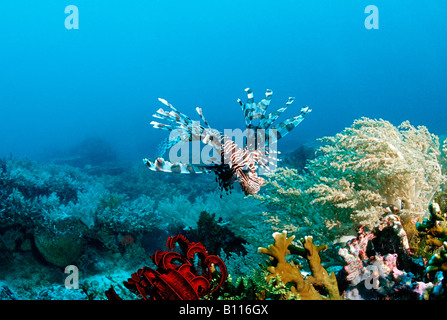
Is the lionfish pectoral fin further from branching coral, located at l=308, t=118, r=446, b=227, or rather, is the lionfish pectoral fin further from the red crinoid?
branching coral, located at l=308, t=118, r=446, b=227

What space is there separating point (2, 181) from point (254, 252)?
8476mm

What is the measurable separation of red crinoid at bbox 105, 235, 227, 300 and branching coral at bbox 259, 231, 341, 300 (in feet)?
1.51

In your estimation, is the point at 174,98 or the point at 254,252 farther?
the point at 174,98

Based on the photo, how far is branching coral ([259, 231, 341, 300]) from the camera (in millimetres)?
2230

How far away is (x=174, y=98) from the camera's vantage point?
394 feet

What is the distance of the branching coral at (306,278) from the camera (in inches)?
87.8

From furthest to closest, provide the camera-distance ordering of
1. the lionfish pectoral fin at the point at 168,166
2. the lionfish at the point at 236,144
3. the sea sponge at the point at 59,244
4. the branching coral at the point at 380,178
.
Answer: the sea sponge at the point at 59,244
the lionfish at the point at 236,144
the branching coral at the point at 380,178
the lionfish pectoral fin at the point at 168,166

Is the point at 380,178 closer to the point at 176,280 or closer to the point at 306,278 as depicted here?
the point at 306,278

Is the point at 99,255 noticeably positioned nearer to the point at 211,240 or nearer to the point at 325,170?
the point at 211,240

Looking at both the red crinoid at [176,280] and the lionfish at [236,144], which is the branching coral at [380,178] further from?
the red crinoid at [176,280]

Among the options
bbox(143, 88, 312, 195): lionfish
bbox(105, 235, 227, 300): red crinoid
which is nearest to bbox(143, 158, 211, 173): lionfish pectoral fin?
bbox(143, 88, 312, 195): lionfish

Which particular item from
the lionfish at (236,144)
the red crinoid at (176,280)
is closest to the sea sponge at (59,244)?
Result: the lionfish at (236,144)

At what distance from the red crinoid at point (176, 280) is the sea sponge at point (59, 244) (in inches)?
170
